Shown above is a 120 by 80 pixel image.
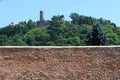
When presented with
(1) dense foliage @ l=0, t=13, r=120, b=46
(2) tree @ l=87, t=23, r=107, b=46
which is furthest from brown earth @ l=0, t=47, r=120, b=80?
(1) dense foliage @ l=0, t=13, r=120, b=46

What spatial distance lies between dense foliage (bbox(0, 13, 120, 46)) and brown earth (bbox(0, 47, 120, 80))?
1558cm

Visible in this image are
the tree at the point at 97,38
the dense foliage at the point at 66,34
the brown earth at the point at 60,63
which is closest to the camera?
the brown earth at the point at 60,63

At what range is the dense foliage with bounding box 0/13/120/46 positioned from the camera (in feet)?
134

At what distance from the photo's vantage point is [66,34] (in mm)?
63531

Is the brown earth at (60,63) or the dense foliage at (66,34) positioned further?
the dense foliage at (66,34)

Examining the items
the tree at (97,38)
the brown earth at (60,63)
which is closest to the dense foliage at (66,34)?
the tree at (97,38)

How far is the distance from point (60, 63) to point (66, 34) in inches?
1730

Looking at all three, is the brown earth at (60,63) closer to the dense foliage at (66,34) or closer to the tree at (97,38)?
the tree at (97,38)

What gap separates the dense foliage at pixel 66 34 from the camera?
134 feet

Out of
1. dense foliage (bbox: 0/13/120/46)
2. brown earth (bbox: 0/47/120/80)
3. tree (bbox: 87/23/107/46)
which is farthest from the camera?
dense foliage (bbox: 0/13/120/46)

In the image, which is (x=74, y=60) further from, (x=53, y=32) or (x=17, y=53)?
(x=53, y=32)

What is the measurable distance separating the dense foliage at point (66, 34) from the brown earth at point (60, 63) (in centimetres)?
1558

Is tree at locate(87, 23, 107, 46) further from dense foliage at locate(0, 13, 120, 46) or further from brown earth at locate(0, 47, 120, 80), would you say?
brown earth at locate(0, 47, 120, 80)

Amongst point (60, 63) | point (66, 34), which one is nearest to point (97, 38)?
point (60, 63)
